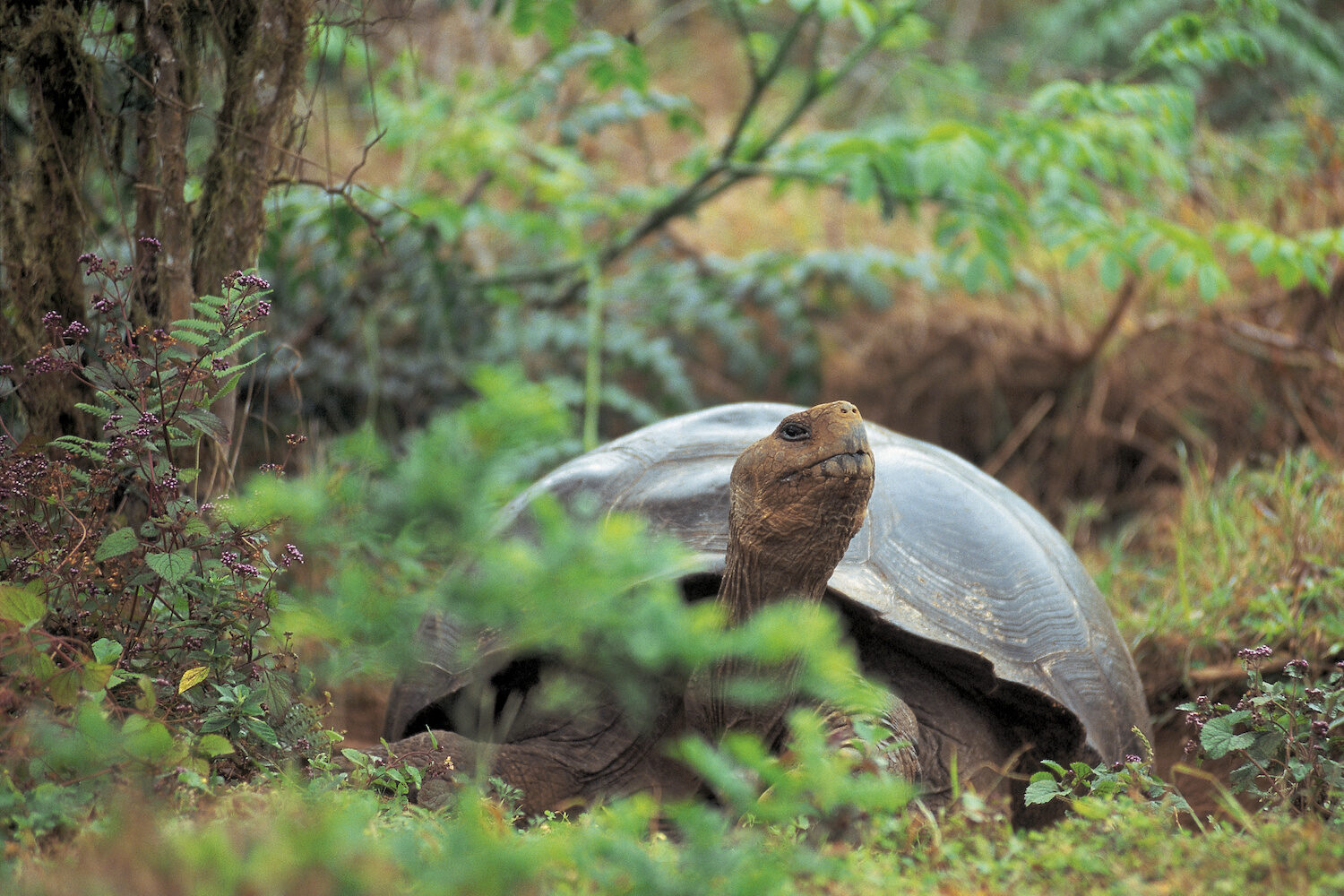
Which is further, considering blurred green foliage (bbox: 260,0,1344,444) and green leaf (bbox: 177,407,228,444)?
blurred green foliage (bbox: 260,0,1344,444)

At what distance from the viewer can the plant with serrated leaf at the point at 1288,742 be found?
1918 millimetres

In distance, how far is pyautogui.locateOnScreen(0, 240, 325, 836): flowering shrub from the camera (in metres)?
1.76

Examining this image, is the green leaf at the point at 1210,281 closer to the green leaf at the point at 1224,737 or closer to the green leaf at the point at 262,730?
the green leaf at the point at 1224,737

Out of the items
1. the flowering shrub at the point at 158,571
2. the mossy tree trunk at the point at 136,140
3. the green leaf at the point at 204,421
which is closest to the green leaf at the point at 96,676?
the flowering shrub at the point at 158,571

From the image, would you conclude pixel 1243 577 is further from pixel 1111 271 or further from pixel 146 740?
pixel 146 740

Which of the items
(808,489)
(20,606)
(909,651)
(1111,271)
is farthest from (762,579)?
(1111,271)

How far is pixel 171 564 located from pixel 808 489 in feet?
3.85

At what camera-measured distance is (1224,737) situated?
6.64 feet

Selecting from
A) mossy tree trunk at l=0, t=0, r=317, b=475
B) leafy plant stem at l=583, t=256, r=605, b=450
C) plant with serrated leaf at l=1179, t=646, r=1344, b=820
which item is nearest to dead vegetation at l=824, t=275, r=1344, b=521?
leafy plant stem at l=583, t=256, r=605, b=450

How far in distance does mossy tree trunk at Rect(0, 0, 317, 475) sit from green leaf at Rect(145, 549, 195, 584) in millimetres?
623

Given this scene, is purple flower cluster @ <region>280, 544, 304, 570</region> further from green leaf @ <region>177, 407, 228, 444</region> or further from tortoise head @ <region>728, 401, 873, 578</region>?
tortoise head @ <region>728, 401, 873, 578</region>

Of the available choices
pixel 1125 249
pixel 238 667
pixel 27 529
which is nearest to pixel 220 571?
pixel 238 667

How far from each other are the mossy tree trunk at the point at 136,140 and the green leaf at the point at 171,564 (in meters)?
0.62

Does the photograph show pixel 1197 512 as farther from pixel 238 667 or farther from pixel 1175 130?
pixel 238 667
